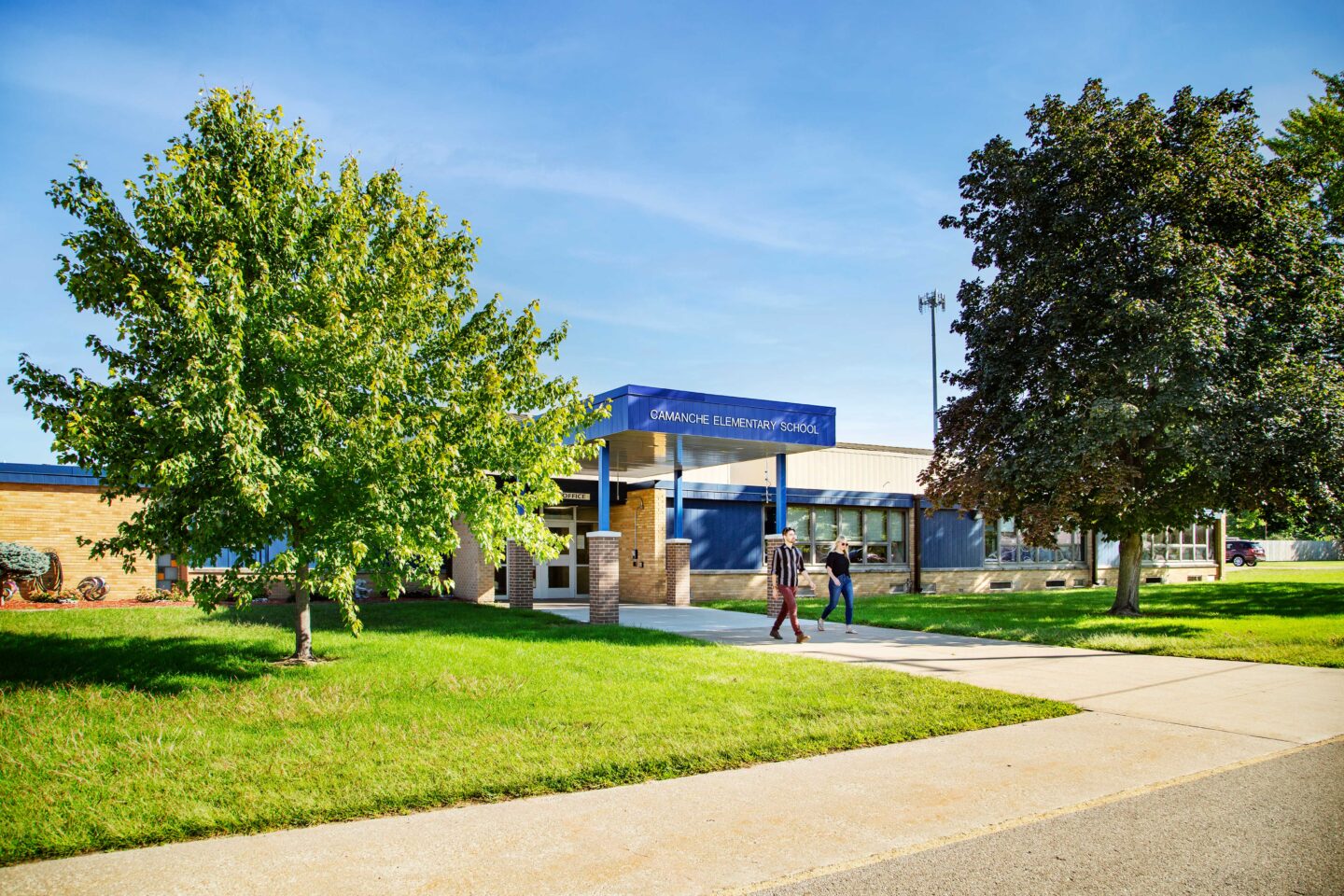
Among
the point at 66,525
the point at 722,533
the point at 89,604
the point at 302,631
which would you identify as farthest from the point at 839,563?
the point at 66,525

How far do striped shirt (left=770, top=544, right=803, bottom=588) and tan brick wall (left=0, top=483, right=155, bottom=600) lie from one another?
15965 millimetres

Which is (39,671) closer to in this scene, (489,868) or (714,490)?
(489,868)

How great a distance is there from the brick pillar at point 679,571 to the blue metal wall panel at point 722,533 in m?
1.78

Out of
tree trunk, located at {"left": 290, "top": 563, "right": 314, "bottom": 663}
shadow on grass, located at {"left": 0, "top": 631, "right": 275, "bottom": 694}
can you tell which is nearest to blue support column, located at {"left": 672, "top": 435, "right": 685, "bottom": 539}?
shadow on grass, located at {"left": 0, "top": 631, "right": 275, "bottom": 694}

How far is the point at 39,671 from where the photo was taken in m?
10.1

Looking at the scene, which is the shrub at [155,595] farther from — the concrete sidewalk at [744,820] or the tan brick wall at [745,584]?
the concrete sidewalk at [744,820]

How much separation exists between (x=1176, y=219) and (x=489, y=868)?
61.5 ft

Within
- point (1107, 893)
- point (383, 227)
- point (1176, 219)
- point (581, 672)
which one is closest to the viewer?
point (1107, 893)

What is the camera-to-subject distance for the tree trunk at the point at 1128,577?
1944 centimetres

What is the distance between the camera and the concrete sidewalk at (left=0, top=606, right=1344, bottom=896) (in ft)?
13.9

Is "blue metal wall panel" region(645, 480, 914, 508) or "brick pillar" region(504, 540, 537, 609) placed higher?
"blue metal wall panel" region(645, 480, 914, 508)

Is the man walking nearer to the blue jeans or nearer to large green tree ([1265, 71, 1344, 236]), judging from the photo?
the blue jeans

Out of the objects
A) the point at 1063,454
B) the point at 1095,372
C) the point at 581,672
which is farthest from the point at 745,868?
the point at 1095,372

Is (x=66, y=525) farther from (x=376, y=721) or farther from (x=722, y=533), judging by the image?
(x=376, y=721)
